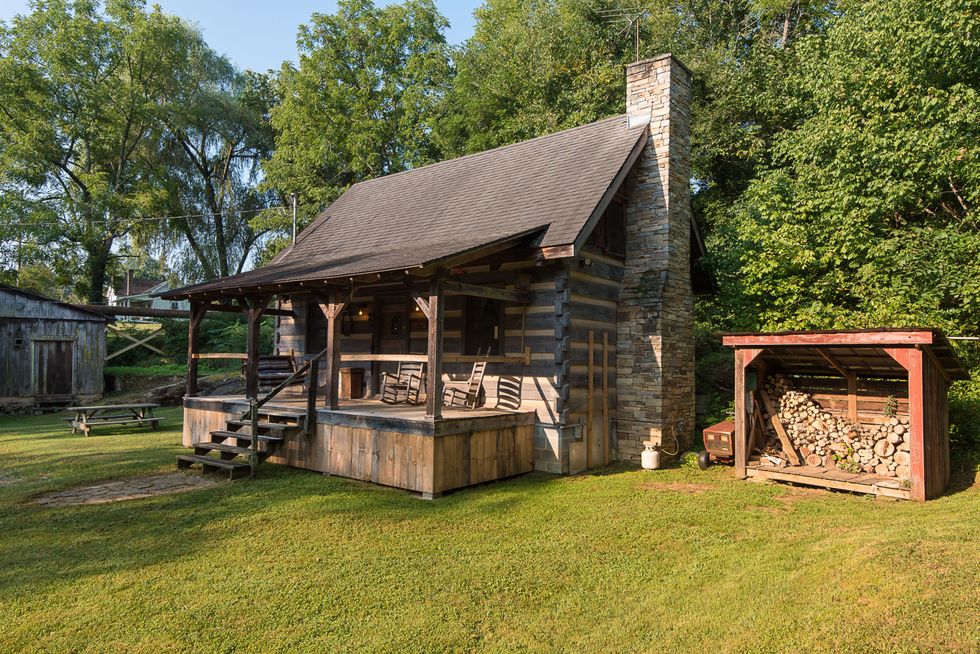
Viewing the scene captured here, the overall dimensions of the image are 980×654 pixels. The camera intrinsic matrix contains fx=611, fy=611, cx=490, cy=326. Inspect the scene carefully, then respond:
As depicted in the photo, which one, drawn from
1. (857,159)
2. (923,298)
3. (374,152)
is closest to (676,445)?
(923,298)

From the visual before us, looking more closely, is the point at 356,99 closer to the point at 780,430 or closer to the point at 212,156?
the point at 212,156

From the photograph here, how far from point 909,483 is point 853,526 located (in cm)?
187

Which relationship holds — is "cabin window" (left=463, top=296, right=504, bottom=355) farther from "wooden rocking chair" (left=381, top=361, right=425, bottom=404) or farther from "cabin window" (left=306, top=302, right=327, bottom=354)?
"cabin window" (left=306, top=302, right=327, bottom=354)

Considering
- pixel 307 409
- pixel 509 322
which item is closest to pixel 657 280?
pixel 509 322

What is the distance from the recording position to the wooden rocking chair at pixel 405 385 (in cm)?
1105

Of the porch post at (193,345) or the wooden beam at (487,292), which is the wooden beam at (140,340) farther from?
the wooden beam at (487,292)

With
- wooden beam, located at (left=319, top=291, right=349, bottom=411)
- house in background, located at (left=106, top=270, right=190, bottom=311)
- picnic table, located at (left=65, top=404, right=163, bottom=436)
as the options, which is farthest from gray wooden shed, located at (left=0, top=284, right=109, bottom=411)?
house in background, located at (left=106, top=270, right=190, bottom=311)

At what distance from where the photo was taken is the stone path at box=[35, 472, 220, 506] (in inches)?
305

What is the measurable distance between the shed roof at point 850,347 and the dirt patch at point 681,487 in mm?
2137

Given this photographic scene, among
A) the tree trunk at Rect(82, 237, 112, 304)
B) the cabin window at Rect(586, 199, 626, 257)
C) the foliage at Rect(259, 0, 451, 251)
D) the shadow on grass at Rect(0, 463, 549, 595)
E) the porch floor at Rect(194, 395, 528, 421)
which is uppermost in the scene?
the foliage at Rect(259, 0, 451, 251)

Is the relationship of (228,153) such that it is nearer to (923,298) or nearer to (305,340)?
(305,340)

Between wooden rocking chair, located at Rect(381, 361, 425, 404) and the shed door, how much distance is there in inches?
592

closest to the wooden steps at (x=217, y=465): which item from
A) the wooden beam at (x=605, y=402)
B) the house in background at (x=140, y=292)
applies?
the wooden beam at (x=605, y=402)

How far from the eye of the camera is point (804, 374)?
983cm
